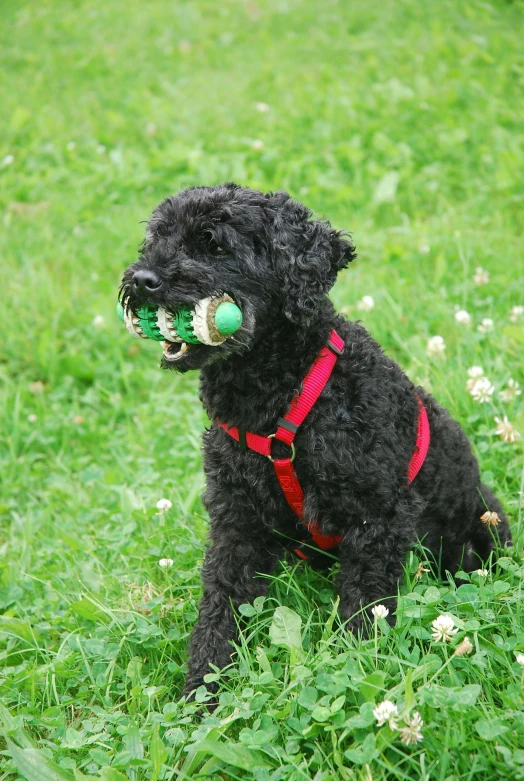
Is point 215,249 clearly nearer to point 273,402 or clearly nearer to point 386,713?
point 273,402

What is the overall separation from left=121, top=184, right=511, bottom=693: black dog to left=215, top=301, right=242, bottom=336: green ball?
7cm

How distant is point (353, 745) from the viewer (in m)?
2.13

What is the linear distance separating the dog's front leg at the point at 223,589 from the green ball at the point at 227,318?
2.54 feet

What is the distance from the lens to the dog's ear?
100 inches

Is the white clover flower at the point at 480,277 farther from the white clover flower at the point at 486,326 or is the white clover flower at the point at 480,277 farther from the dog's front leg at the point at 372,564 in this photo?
the dog's front leg at the point at 372,564

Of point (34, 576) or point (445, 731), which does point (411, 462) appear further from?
point (34, 576)

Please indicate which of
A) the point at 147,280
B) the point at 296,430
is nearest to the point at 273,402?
the point at 296,430

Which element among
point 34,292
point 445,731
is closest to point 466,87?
point 34,292

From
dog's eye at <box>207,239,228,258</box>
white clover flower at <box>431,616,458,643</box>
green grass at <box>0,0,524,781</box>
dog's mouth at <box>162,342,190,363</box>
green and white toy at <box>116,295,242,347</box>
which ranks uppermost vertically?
dog's eye at <box>207,239,228,258</box>

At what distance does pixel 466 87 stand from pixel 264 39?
3.21 metres

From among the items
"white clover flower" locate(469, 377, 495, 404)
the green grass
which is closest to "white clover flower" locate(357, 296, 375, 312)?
the green grass

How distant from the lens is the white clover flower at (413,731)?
6.54ft

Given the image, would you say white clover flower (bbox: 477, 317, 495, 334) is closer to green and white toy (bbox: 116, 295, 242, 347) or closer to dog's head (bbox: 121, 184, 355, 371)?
dog's head (bbox: 121, 184, 355, 371)

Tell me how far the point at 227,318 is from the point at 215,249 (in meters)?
0.32
